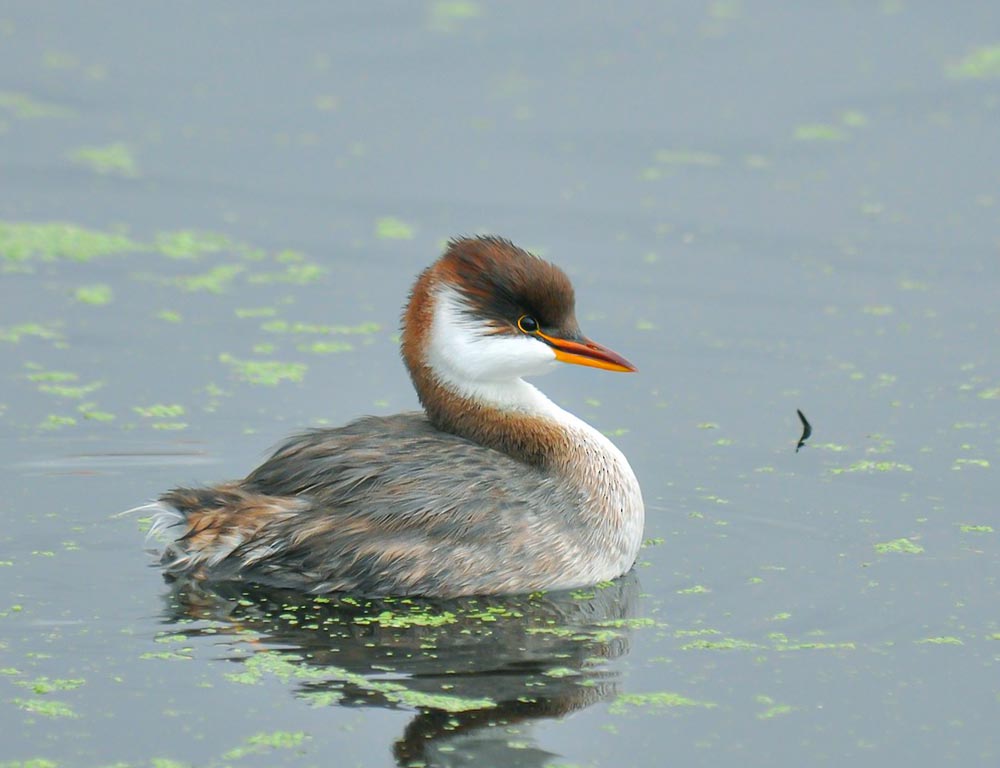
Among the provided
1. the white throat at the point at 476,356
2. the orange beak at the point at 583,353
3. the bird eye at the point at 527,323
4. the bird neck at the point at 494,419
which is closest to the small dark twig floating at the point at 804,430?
the orange beak at the point at 583,353

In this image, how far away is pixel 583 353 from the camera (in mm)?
9477

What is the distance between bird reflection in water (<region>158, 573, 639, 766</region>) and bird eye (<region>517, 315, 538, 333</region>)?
1.21 meters

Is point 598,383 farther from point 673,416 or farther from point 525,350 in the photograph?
point 525,350

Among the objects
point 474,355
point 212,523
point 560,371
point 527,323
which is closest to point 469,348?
point 474,355

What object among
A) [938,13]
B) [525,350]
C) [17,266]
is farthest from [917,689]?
[938,13]

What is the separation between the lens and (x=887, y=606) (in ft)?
29.5

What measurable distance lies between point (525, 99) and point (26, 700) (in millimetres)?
8724

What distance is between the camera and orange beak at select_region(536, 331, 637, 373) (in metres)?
9.45

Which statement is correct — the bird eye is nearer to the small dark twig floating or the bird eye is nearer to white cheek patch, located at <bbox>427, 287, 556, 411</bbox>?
white cheek patch, located at <bbox>427, 287, 556, 411</bbox>

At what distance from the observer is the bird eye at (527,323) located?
941 centimetres

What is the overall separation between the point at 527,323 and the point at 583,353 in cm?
30

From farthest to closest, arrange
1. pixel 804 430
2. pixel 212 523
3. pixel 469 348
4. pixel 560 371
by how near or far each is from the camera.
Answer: pixel 560 371 → pixel 804 430 → pixel 469 348 → pixel 212 523

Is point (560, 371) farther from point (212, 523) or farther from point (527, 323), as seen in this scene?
point (212, 523)

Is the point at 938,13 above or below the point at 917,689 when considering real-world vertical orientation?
above
